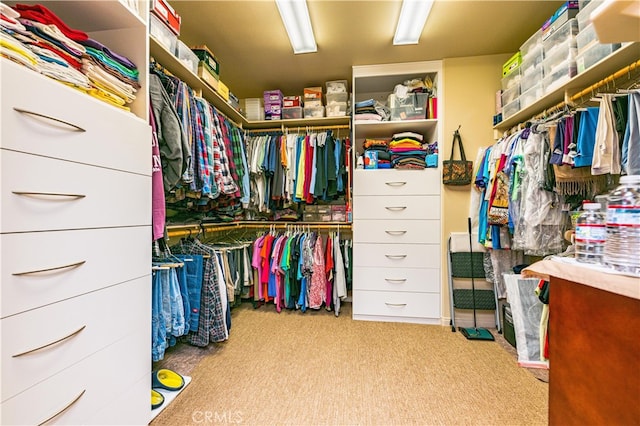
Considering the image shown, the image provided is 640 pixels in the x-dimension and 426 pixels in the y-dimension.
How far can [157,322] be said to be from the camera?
1.42 metres

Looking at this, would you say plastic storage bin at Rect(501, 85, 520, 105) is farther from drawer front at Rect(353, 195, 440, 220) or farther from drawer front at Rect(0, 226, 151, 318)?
drawer front at Rect(0, 226, 151, 318)

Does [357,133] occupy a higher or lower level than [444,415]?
higher

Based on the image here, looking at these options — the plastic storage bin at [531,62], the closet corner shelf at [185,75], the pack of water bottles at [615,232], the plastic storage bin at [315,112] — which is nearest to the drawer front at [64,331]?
the closet corner shelf at [185,75]

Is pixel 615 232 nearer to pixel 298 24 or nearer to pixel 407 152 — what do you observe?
pixel 407 152

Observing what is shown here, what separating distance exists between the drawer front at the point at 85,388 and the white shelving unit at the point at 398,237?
1792 mm

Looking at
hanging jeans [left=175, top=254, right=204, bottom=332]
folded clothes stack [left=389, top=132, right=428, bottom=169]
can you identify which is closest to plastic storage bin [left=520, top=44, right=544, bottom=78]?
folded clothes stack [left=389, top=132, right=428, bottom=169]

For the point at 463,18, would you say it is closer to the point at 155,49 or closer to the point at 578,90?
the point at 578,90

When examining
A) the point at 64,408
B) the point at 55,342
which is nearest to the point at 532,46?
the point at 55,342

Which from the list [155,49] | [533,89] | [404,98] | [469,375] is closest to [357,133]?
[404,98]

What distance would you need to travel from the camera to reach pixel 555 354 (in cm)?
77

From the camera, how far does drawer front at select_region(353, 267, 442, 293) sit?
2365 millimetres

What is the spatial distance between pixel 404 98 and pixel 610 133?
1.57 m

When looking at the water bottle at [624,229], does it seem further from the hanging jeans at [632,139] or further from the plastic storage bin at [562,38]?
the plastic storage bin at [562,38]

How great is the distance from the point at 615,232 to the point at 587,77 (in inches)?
55.7
